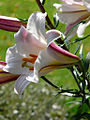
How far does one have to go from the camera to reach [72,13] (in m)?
0.69

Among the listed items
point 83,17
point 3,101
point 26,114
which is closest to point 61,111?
point 26,114

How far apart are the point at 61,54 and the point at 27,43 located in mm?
78

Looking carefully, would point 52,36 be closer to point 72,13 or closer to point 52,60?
point 52,60

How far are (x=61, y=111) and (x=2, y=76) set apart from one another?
151 cm

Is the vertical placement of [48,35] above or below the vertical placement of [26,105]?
above

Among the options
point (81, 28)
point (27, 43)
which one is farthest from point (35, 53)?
point (81, 28)

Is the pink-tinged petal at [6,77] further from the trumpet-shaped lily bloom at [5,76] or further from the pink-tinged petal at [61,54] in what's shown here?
the pink-tinged petal at [61,54]

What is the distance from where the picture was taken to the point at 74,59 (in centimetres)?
58

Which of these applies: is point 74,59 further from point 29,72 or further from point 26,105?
point 26,105

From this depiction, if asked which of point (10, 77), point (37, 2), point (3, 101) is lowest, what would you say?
point (3, 101)

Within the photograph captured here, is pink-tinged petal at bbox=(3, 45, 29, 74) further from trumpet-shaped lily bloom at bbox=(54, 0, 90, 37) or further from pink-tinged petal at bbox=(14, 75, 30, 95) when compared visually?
trumpet-shaped lily bloom at bbox=(54, 0, 90, 37)

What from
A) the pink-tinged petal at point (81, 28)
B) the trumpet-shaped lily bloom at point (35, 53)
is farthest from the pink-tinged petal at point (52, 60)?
the pink-tinged petal at point (81, 28)

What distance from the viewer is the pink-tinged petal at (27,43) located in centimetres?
54

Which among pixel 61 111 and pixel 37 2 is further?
pixel 61 111
